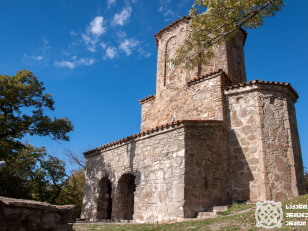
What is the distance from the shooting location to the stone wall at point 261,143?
8750 mm

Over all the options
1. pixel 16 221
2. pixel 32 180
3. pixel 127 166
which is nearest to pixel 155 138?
pixel 127 166

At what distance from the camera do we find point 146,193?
9406 mm

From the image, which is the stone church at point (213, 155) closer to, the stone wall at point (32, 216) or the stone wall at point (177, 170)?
the stone wall at point (177, 170)

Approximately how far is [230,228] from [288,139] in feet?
17.3

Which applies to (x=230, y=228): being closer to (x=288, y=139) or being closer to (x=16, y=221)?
(x=16, y=221)

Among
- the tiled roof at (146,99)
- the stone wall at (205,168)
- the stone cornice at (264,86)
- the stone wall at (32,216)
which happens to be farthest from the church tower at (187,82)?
the stone wall at (32,216)

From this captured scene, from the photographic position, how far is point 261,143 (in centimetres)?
912

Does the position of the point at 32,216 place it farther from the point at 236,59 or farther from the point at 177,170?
the point at 236,59

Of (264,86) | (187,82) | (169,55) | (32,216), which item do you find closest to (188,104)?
(187,82)

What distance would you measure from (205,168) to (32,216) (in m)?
6.00

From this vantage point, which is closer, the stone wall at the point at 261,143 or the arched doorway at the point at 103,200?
A: the stone wall at the point at 261,143

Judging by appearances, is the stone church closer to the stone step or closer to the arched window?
the stone step

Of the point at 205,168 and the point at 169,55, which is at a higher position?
the point at 169,55

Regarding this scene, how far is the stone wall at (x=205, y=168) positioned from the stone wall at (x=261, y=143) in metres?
0.50
